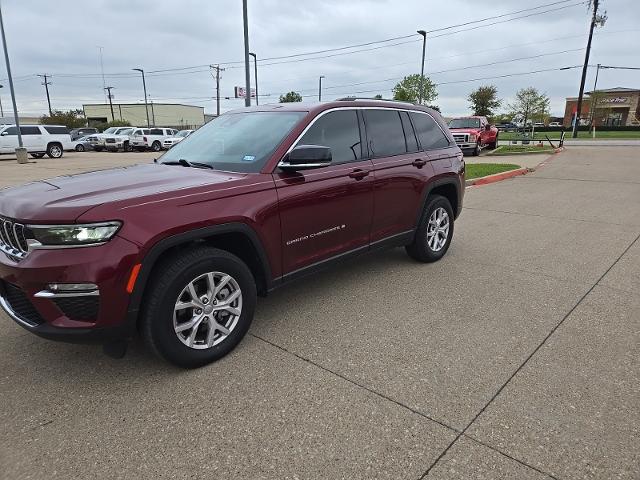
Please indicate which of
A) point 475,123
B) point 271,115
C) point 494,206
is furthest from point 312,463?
point 475,123

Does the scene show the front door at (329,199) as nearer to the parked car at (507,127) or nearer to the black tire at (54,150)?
the black tire at (54,150)

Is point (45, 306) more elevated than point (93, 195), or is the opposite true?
point (93, 195)

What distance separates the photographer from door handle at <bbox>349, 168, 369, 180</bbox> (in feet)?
13.1

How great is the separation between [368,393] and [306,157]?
1.68 metres

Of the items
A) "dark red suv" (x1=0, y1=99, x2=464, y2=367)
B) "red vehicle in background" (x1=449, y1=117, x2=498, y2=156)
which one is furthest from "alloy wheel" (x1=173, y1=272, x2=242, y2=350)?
"red vehicle in background" (x1=449, y1=117, x2=498, y2=156)

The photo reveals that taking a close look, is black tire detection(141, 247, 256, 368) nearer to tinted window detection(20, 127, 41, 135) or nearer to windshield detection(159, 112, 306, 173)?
windshield detection(159, 112, 306, 173)

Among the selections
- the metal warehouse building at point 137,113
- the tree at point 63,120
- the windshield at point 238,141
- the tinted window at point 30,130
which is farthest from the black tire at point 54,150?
the metal warehouse building at point 137,113

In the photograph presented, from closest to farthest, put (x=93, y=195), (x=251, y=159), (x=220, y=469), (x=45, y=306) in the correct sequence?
(x=220, y=469) → (x=45, y=306) → (x=93, y=195) → (x=251, y=159)

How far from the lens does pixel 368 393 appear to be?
2793 millimetres

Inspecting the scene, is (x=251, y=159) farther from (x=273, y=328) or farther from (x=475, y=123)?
(x=475, y=123)

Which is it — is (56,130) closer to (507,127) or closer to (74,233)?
(74,233)

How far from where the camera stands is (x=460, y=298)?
4.27m

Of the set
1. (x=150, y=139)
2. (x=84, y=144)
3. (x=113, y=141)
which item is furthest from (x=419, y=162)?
(x=84, y=144)

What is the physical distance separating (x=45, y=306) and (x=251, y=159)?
67.8 inches
